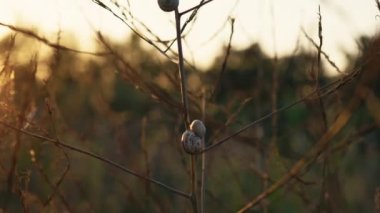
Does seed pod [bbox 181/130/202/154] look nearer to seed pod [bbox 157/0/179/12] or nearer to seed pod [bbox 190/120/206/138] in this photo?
seed pod [bbox 190/120/206/138]

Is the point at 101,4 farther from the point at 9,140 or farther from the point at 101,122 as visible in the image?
the point at 101,122

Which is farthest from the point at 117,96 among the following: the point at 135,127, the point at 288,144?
the point at 288,144

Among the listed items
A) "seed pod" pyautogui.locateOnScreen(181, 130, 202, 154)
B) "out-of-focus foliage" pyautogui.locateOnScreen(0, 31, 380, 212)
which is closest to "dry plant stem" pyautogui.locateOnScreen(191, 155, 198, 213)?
"seed pod" pyautogui.locateOnScreen(181, 130, 202, 154)

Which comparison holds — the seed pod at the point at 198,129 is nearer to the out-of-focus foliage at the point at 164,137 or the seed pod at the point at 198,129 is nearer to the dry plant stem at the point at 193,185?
the dry plant stem at the point at 193,185

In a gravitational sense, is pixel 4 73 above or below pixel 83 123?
below

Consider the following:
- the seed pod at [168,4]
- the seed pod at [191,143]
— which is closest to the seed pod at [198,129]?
the seed pod at [191,143]

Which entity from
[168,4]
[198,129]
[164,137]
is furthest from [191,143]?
[164,137]

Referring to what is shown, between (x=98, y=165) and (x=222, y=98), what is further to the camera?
(x=222, y=98)

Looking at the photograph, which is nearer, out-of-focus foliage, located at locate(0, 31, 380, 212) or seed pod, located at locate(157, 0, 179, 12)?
seed pod, located at locate(157, 0, 179, 12)
